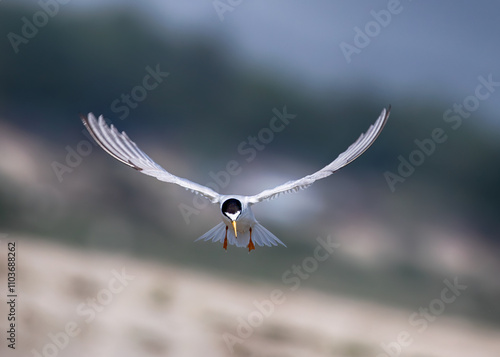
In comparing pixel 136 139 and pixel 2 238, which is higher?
pixel 136 139

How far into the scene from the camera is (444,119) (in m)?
6.36

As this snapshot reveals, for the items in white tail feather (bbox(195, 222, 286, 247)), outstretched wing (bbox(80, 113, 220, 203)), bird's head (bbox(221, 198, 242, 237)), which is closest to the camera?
bird's head (bbox(221, 198, 242, 237))

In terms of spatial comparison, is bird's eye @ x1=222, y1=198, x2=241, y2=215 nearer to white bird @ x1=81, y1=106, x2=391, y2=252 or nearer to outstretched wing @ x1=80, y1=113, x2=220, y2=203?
white bird @ x1=81, y1=106, x2=391, y2=252

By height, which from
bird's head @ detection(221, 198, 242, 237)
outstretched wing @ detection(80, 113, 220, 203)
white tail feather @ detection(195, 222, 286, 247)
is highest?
outstretched wing @ detection(80, 113, 220, 203)

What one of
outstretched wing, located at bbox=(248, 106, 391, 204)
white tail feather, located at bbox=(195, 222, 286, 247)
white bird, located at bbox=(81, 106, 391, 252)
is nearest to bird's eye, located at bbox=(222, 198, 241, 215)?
white bird, located at bbox=(81, 106, 391, 252)

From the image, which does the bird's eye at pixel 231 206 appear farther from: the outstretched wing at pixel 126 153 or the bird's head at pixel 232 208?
the outstretched wing at pixel 126 153

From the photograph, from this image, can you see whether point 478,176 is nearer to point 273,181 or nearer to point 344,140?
point 344,140

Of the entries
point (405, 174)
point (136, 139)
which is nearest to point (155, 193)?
point (136, 139)

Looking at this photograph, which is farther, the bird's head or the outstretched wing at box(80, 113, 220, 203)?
the outstretched wing at box(80, 113, 220, 203)

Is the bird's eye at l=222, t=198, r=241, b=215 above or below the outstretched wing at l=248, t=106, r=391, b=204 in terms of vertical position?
below

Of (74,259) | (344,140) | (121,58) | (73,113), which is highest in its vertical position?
(121,58)

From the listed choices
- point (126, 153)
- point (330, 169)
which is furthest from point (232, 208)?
point (126, 153)

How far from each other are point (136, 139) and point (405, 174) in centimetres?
294

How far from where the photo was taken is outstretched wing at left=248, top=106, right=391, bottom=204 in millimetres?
3385
